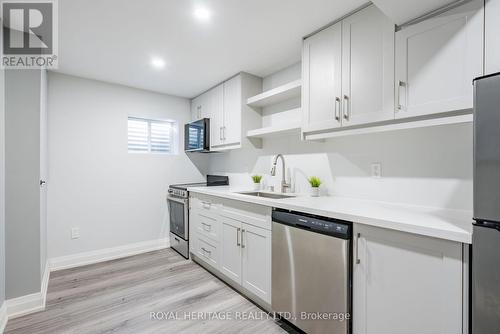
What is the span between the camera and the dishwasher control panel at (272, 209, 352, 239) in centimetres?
139

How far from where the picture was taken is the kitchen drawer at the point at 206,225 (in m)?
2.53

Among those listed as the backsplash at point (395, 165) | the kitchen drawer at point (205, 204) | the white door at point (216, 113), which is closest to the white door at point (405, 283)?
the backsplash at point (395, 165)

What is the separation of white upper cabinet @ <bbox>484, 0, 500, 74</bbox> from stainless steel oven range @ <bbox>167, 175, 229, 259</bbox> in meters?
2.89

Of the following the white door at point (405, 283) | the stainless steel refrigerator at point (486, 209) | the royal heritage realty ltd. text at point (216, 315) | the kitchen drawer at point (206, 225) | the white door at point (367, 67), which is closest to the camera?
the stainless steel refrigerator at point (486, 209)

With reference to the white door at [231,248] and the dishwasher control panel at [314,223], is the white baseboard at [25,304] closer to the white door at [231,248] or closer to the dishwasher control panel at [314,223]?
the white door at [231,248]

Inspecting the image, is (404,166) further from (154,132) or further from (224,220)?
(154,132)

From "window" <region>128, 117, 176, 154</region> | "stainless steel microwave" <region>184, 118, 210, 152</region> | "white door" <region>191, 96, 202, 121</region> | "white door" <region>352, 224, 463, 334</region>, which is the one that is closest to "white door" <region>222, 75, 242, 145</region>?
"stainless steel microwave" <region>184, 118, 210, 152</region>

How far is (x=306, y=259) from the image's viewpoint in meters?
1.59

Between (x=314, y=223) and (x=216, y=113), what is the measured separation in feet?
7.21

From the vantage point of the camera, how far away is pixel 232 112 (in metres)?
2.91

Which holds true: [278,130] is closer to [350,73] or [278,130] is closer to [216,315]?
[350,73]

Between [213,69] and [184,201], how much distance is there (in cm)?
170

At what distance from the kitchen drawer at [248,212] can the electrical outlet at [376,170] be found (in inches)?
34.7

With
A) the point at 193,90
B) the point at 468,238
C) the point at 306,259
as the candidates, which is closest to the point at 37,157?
the point at 193,90
